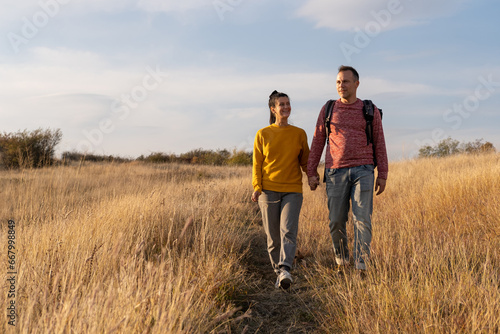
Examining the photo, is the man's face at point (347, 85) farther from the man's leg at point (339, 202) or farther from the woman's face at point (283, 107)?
the man's leg at point (339, 202)

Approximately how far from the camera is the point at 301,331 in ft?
11.5

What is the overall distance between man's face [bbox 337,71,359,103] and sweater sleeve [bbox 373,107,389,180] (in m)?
0.34

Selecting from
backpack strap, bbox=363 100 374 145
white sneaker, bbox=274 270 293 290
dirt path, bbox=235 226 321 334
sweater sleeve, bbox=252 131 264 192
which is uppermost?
backpack strap, bbox=363 100 374 145

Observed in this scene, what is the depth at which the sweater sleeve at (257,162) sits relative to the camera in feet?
14.3

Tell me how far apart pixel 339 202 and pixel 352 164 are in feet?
1.51

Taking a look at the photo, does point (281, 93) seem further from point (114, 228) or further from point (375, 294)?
point (114, 228)

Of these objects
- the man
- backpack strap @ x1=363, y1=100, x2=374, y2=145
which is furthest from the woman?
backpack strap @ x1=363, y1=100, x2=374, y2=145

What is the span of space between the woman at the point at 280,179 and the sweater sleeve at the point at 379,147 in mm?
790

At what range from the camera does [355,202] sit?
4.15 meters

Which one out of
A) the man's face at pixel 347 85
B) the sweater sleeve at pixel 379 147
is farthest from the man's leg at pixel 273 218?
the man's face at pixel 347 85

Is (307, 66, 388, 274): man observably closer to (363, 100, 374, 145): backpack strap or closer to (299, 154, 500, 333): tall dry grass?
(363, 100, 374, 145): backpack strap

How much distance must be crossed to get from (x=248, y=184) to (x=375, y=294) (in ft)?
32.2

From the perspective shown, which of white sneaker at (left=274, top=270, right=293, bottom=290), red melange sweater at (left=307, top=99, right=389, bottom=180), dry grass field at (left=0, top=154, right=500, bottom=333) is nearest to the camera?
dry grass field at (left=0, top=154, right=500, bottom=333)

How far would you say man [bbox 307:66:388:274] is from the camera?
4121 millimetres
